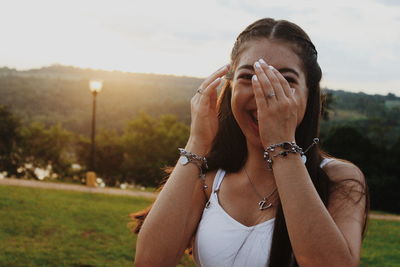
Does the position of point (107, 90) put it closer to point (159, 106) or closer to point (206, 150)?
point (159, 106)

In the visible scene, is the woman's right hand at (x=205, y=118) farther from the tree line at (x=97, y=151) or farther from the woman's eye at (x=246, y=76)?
the tree line at (x=97, y=151)

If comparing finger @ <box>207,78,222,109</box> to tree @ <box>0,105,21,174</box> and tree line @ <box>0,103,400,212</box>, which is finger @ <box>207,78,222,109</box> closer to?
tree line @ <box>0,103,400,212</box>

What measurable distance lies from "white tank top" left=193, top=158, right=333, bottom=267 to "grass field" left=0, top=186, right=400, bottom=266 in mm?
5260

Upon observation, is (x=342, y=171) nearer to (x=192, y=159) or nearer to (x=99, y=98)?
(x=192, y=159)

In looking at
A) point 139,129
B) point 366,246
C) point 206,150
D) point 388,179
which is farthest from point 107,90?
point 206,150

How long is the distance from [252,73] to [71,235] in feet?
23.3

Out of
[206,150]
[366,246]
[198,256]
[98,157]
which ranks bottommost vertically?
[98,157]

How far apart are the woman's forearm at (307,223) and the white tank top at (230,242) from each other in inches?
7.3

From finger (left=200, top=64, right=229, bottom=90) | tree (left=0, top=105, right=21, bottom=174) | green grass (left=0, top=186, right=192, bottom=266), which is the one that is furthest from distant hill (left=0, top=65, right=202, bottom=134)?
finger (left=200, top=64, right=229, bottom=90)

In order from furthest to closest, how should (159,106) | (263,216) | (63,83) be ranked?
1. (63,83)
2. (159,106)
3. (263,216)

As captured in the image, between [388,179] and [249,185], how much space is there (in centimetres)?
2716

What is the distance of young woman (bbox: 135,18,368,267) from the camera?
5.15 ft

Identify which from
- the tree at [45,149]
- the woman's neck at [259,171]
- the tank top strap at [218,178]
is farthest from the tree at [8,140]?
the woman's neck at [259,171]

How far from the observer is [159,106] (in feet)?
269
